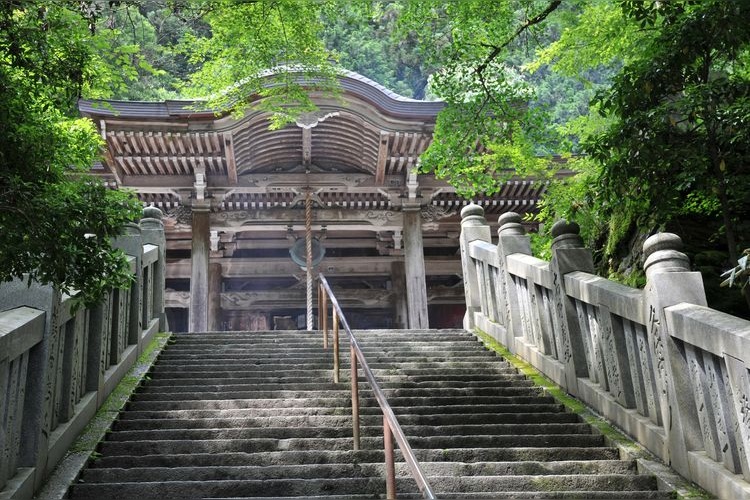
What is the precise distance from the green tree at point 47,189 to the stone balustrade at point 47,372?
30cm

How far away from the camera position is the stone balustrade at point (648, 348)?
387cm

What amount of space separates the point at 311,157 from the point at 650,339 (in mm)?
9503

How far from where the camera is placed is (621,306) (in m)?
5.02

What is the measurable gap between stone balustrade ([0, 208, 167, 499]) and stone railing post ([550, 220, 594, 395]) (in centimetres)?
344

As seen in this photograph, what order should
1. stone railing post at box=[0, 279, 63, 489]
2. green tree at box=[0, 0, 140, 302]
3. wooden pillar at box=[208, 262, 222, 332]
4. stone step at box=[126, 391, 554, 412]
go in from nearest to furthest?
green tree at box=[0, 0, 140, 302]
stone railing post at box=[0, 279, 63, 489]
stone step at box=[126, 391, 554, 412]
wooden pillar at box=[208, 262, 222, 332]

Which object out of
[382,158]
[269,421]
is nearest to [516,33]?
[269,421]

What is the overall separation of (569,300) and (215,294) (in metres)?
11.4

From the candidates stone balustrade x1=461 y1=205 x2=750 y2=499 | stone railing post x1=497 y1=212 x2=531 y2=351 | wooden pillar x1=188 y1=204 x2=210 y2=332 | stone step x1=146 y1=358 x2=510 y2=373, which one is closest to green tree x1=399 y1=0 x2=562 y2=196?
stone railing post x1=497 y1=212 x2=531 y2=351

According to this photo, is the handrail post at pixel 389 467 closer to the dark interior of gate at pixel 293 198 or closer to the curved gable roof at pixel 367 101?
the dark interior of gate at pixel 293 198

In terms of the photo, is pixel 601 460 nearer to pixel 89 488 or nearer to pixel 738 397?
pixel 738 397

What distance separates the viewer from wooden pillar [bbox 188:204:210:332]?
12273 mm

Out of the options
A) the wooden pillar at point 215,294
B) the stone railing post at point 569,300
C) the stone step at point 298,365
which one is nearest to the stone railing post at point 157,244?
the stone step at point 298,365

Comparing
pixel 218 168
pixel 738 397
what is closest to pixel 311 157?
pixel 218 168

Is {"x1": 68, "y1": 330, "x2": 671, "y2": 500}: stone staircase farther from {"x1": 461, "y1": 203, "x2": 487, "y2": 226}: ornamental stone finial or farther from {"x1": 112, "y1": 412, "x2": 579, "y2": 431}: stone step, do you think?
{"x1": 461, "y1": 203, "x2": 487, "y2": 226}: ornamental stone finial
